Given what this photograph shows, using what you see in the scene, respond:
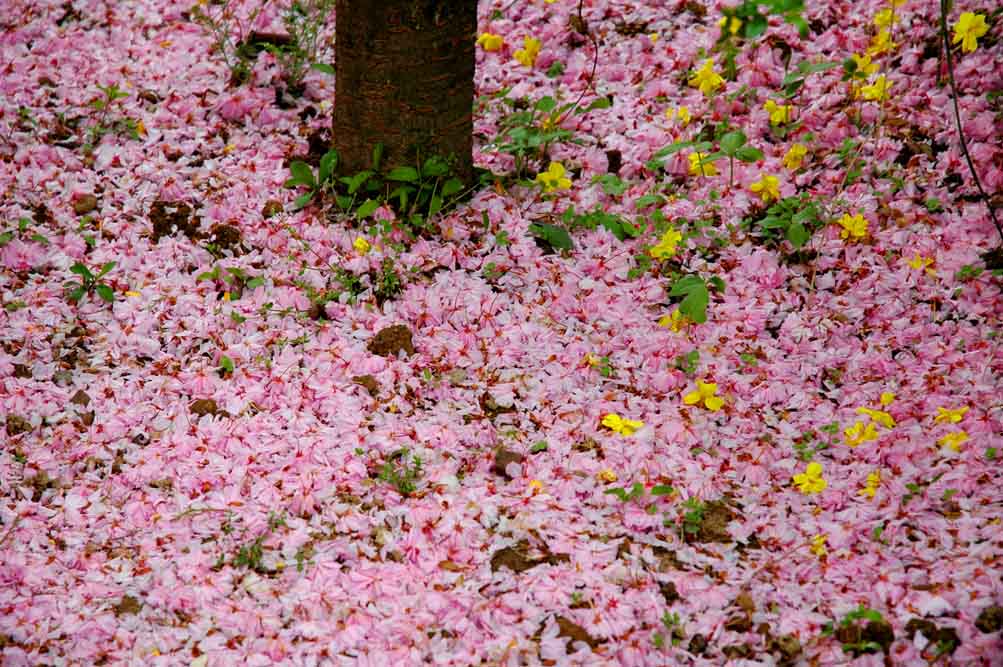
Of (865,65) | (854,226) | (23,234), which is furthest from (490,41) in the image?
(23,234)

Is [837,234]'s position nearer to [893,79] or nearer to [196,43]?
[893,79]

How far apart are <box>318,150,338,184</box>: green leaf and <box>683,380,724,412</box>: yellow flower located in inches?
85.6

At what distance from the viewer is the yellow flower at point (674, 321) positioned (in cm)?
397

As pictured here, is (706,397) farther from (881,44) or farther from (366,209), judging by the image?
(881,44)

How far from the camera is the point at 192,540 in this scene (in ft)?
10.5

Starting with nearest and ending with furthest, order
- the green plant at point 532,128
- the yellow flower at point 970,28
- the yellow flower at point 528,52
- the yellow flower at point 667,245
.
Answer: the yellow flower at point 970,28
the yellow flower at point 667,245
the green plant at point 532,128
the yellow flower at point 528,52

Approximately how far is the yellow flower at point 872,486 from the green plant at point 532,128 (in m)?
2.33

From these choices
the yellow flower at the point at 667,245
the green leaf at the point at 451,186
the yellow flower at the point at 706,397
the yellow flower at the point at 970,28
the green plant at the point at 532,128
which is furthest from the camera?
the green plant at the point at 532,128

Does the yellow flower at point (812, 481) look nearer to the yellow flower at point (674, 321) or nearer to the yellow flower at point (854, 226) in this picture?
the yellow flower at point (674, 321)

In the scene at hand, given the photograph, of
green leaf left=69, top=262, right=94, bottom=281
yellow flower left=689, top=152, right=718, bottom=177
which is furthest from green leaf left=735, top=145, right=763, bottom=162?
green leaf left=69, top=262, right=94, bottom=281

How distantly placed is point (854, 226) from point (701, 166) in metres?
0.81

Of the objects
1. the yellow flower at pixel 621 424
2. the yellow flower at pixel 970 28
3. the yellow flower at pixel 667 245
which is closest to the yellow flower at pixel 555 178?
the yellow flower at pixel 667 245

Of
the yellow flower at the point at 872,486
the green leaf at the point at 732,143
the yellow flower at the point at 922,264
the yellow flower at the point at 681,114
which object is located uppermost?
the yellow flower at the point at 681,114

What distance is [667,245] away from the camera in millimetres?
4105
